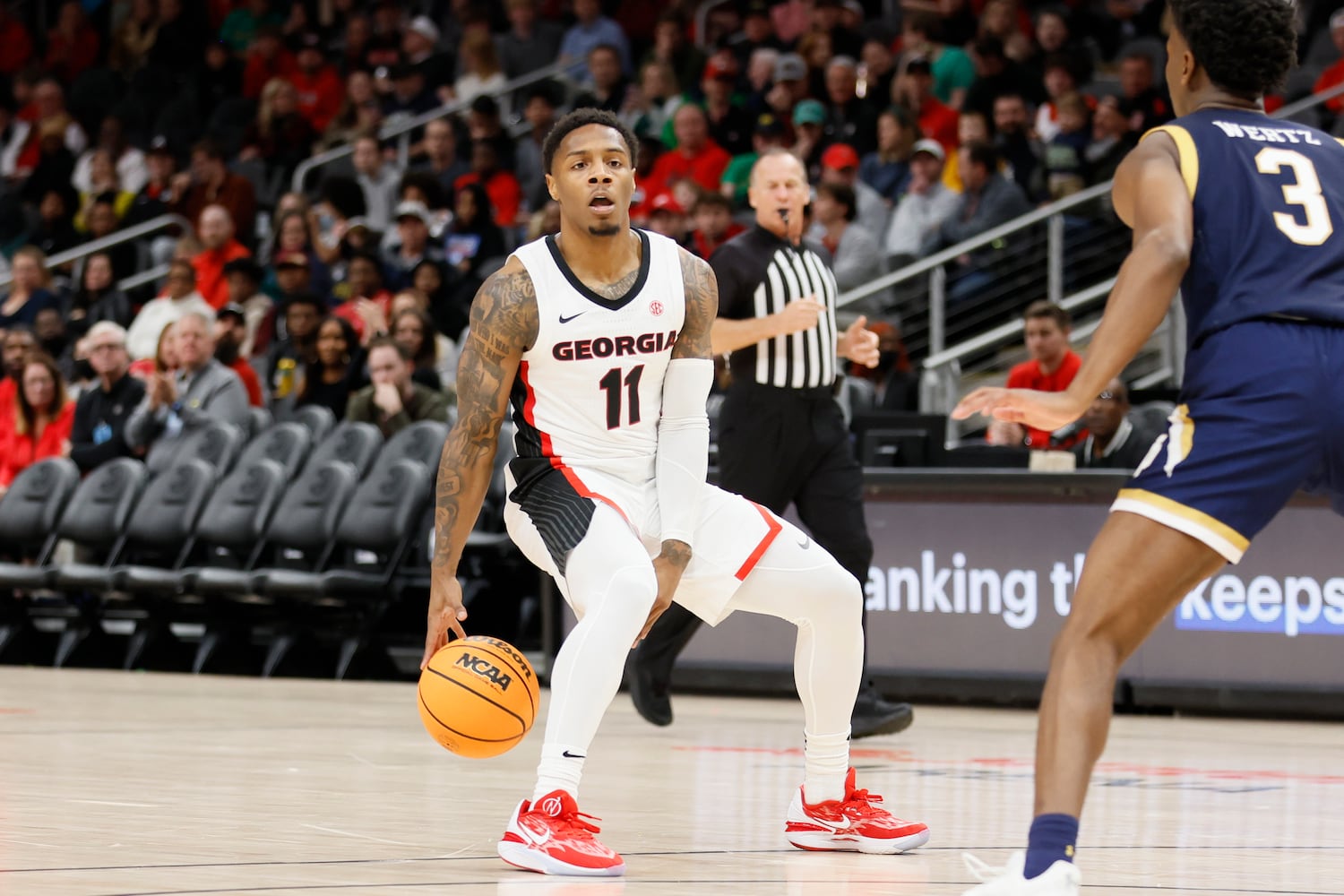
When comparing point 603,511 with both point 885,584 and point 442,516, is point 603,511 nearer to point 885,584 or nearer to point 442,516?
point 442,516

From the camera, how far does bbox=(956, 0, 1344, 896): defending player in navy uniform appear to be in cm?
403

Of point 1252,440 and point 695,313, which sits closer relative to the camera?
point 1252,440

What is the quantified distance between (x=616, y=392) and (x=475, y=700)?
0.89 metres

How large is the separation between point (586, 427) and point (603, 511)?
11.0 inches

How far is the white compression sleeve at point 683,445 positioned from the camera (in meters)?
5.35

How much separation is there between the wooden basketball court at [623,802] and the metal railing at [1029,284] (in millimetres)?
2905

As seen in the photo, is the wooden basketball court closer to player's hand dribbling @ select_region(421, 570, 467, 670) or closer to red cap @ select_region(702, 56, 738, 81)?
player's hand dribbling @ select_region(421, 570, 467, 670)

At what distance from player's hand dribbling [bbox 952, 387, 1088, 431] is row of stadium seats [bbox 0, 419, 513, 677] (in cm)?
741

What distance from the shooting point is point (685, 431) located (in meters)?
5.45

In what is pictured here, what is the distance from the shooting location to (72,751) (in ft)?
25.7

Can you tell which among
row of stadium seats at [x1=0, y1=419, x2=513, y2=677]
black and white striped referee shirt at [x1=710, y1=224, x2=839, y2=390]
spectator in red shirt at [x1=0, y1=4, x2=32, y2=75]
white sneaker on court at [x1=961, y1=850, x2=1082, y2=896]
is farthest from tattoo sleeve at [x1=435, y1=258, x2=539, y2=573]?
spectator in red shirt at [x1=0, y1=4, x2=32, y2=75]

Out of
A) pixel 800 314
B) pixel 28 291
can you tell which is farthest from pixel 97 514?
pixel 800 314

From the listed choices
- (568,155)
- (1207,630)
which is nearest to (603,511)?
(568,155)

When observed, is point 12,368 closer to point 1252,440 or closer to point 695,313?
point 695,313
